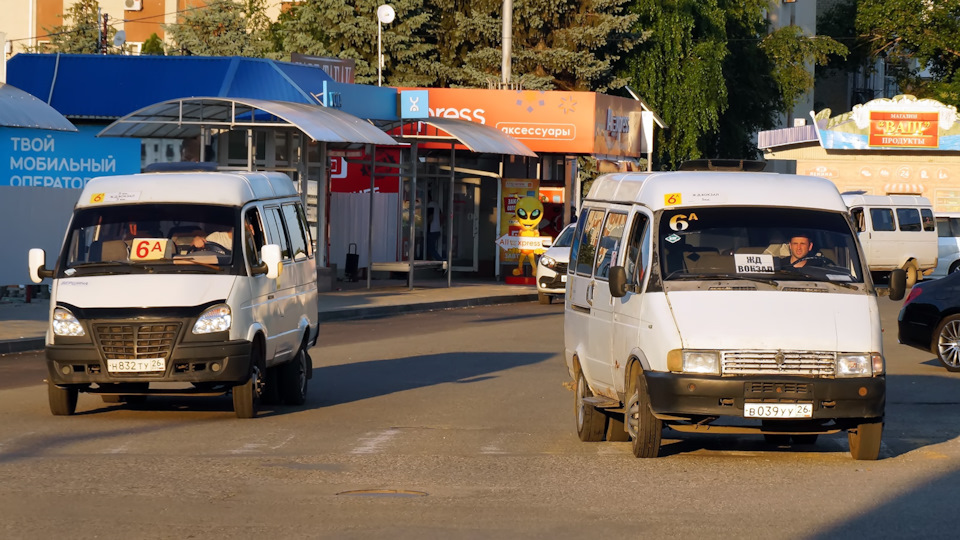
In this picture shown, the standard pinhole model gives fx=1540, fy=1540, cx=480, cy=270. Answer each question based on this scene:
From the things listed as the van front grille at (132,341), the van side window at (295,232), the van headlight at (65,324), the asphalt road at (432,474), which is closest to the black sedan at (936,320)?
the asphalt road at (432,474)

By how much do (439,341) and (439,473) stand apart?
1161cm

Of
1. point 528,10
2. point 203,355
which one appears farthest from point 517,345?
point 528,10

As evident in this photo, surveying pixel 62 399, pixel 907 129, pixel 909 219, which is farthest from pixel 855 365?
pixel 907 129

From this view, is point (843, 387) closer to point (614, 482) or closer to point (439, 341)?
point (614, 482)

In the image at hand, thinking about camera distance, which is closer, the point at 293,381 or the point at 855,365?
the point at 855,365

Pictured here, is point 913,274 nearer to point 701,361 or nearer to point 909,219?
point 909,219

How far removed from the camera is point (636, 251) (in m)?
11.3

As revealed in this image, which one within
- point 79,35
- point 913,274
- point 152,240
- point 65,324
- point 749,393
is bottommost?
point 913,274

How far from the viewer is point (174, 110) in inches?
1086

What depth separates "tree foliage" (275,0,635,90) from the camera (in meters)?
49.1

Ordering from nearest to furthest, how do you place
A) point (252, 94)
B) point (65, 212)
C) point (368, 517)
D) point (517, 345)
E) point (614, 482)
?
point (368, 517)
point (614, 482)
point (517, 345)
point (65, 212)
point (252, 94)

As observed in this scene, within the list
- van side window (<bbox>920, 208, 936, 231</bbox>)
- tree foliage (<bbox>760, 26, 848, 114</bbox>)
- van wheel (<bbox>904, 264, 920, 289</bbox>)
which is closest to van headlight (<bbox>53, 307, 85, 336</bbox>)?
van wheel (<bbox>904, 264, 920, 289</bbox>)

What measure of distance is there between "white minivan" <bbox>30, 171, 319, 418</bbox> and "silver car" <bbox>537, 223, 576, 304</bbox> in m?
15.0

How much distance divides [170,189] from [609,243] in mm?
4138
